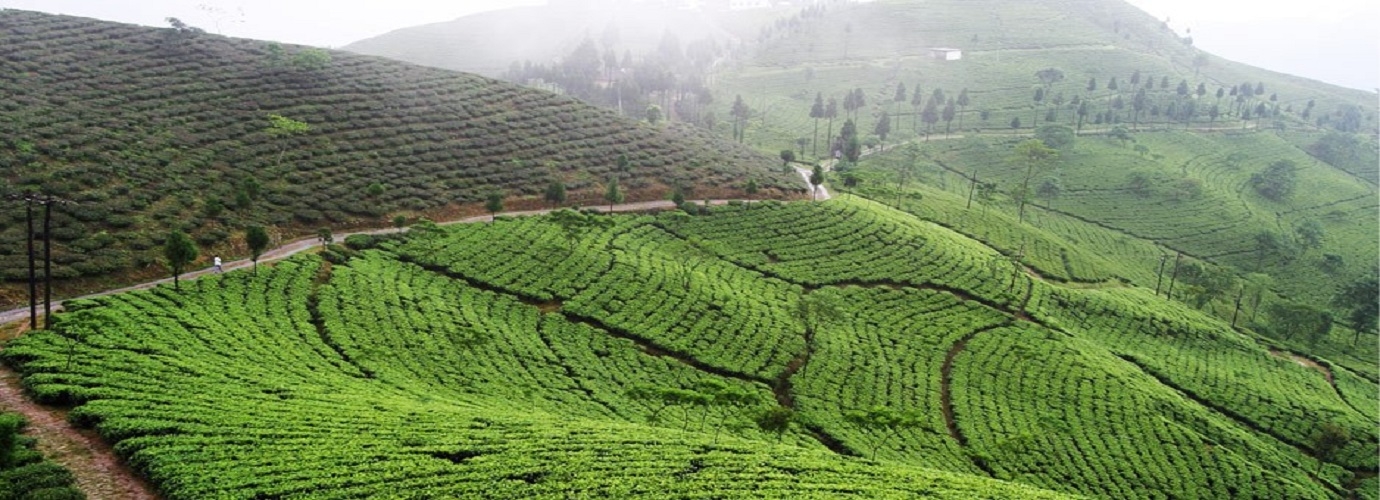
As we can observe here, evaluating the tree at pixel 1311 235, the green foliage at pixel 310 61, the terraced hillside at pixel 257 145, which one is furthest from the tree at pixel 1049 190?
the green foliage at pixel 310 61

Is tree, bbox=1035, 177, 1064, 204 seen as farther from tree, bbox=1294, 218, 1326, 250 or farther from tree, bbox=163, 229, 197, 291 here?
tree, bbox=163, 229, 197, 291

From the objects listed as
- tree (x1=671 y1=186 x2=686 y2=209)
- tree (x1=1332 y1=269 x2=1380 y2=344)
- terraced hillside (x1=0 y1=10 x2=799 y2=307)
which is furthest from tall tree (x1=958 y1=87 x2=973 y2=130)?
tree (x1=671 y1=186 x2=686 y2=209)

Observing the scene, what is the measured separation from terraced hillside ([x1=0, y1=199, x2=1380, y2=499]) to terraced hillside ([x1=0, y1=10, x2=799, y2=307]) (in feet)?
28.1

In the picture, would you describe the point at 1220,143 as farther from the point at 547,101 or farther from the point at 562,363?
the point at 562,363

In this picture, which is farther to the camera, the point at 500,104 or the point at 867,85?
the point at 867,85

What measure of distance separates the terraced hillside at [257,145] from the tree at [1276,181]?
267 feet

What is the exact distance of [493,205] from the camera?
63.8 meters

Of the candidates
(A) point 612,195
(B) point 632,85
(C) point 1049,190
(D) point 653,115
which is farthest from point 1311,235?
(B) point 632,85

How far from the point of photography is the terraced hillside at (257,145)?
52625mm

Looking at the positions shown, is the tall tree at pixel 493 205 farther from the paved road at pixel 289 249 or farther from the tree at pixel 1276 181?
the tree at pixel 1276 181

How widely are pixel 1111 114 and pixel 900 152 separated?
5270cm

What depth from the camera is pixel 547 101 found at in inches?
3898

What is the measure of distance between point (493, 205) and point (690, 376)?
27198 mm

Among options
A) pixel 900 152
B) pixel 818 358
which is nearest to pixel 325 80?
pixel 818 358
